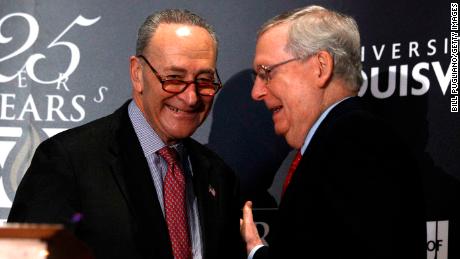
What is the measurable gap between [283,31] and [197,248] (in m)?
0.77

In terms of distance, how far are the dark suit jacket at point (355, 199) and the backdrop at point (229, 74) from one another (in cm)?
113

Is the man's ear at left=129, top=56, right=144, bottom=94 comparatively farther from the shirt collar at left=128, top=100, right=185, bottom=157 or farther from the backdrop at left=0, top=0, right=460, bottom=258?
the backdrop at left=0, top=0, right=460, bottom=258

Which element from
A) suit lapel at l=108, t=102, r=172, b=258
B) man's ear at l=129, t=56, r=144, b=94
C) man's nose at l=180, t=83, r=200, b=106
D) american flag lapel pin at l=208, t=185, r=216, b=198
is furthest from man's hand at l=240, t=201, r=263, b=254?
man's ear at l=129, t=56, r=144, b=94

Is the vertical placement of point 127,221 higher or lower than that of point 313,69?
lower

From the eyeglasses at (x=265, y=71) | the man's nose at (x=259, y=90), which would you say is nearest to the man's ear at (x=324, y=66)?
the eyeglasses at (x=265, y=71)

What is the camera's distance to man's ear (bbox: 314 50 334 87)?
2104mm

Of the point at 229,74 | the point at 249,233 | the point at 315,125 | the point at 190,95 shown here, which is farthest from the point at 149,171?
the point at 229,74

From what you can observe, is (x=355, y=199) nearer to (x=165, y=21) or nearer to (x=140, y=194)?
(x=140, y=194)

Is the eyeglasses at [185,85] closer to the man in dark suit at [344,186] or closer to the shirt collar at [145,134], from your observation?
the shirt collar at [145,134]

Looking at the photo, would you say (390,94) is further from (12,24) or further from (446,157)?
(12,24)

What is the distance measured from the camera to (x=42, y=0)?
297 cm

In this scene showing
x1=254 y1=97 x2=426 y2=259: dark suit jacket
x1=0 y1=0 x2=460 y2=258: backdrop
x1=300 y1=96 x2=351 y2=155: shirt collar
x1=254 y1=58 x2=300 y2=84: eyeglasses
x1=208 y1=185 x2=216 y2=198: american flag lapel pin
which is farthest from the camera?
x1=0 y1=0 x2=460 y2=258: backdrop

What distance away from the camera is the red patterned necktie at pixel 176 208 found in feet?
7.32

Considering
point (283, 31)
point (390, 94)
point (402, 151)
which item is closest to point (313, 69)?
point (283, 31)
